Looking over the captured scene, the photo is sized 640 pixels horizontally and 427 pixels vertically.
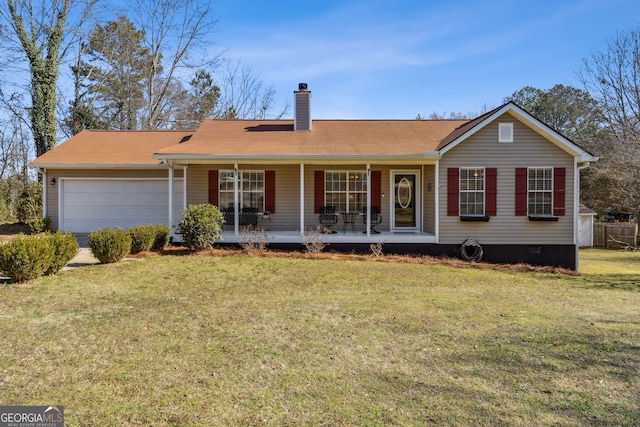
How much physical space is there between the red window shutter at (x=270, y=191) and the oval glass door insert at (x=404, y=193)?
13.7ft

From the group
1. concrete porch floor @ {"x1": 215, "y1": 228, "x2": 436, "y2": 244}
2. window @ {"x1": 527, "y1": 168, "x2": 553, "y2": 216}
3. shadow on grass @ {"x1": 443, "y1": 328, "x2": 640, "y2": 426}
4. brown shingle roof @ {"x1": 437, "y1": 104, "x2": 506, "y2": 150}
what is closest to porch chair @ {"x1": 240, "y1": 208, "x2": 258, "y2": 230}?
concrete porch floor @ {"x1": 215, "y1": 228, "x2": 436, "y2": 244}

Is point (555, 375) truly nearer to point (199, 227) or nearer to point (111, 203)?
point (199, 227)

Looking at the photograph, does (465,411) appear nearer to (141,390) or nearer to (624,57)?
(141,390)

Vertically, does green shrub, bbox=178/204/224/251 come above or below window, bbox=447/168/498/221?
below

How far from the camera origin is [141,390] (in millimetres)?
3201

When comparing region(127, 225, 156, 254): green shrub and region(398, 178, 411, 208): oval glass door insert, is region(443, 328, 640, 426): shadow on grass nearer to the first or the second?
region(398, 178, 411, 208): oval glass door insert

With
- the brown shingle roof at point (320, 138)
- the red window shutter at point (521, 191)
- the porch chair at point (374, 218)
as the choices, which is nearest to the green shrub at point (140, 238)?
the brown shingle roof at point (320, 138)

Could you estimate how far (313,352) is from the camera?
408 centimetres

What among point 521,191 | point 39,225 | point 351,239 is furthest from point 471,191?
point 39,225

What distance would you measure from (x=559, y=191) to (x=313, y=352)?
9974 millimetres

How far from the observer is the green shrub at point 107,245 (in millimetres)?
8328

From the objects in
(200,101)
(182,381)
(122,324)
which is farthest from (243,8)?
(182,381)

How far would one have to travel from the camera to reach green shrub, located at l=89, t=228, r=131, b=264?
8.33 meters

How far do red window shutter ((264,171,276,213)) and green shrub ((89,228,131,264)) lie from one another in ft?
15.9
